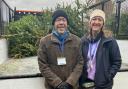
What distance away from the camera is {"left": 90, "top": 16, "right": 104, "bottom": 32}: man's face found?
3.32 metres

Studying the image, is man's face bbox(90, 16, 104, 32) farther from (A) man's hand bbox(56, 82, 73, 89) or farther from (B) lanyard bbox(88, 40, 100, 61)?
(A) man's hand bbox(56, 82, 73, 89)

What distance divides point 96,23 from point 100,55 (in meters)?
0.31

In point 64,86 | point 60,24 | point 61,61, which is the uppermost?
point 60,24

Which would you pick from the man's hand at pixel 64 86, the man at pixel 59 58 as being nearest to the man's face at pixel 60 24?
the man at pixel 59 58

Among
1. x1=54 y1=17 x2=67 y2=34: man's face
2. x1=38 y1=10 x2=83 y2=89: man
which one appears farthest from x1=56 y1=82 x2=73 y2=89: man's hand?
x1=54 y1=17 x2=67 y2=34: man's face

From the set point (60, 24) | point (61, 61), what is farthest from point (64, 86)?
point (60, 24)

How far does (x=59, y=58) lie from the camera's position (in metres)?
3.38

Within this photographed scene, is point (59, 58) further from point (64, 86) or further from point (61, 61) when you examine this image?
point (64, 86)

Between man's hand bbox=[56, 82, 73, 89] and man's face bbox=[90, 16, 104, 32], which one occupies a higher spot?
man's face bbox=[90, 16, 104, 32]

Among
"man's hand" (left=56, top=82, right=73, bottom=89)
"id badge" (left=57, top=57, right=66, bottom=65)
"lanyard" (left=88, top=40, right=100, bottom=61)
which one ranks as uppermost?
"lanyard" (left=88, top=40, right=100, bottom=61)

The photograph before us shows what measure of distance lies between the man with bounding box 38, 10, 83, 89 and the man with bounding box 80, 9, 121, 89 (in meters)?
0.13

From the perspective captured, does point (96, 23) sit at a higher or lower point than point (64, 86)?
higher

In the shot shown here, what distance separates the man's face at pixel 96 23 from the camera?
3324 mm

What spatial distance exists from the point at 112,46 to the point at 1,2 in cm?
636
